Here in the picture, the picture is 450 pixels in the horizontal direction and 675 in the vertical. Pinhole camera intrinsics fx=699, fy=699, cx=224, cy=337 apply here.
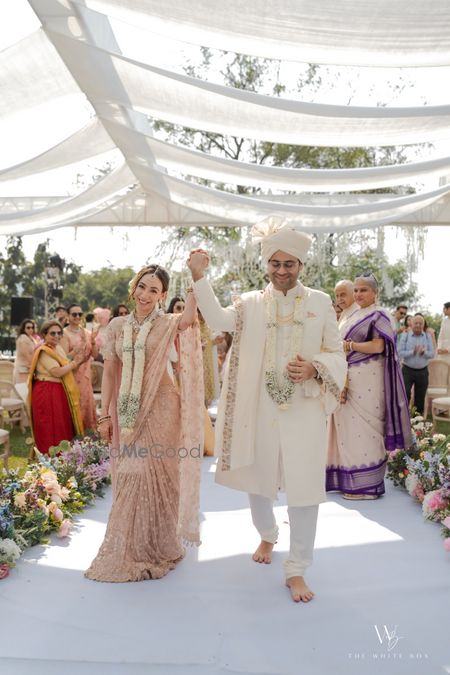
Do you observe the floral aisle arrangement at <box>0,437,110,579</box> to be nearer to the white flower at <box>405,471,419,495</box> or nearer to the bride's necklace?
the bride's necklace

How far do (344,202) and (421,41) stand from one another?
6.84 meters

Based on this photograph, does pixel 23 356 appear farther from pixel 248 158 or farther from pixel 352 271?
pixel 248 158

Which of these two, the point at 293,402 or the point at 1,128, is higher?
the point at 1,128

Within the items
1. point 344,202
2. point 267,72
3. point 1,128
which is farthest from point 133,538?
point 267,72

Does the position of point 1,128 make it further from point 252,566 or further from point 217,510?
point 252,566

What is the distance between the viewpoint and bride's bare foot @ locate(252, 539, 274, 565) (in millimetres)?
3922

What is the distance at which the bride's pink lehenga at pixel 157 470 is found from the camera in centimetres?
366

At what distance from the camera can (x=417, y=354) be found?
9.80 meters

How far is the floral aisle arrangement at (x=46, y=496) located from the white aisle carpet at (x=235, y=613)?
0.35 feet

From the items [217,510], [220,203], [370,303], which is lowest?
[217,510]

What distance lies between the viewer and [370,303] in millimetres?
5457

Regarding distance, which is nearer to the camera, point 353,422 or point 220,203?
point 353,422

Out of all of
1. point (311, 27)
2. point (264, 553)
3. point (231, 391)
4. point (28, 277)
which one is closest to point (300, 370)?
point (231, 391)

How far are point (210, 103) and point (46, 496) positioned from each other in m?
3.17
